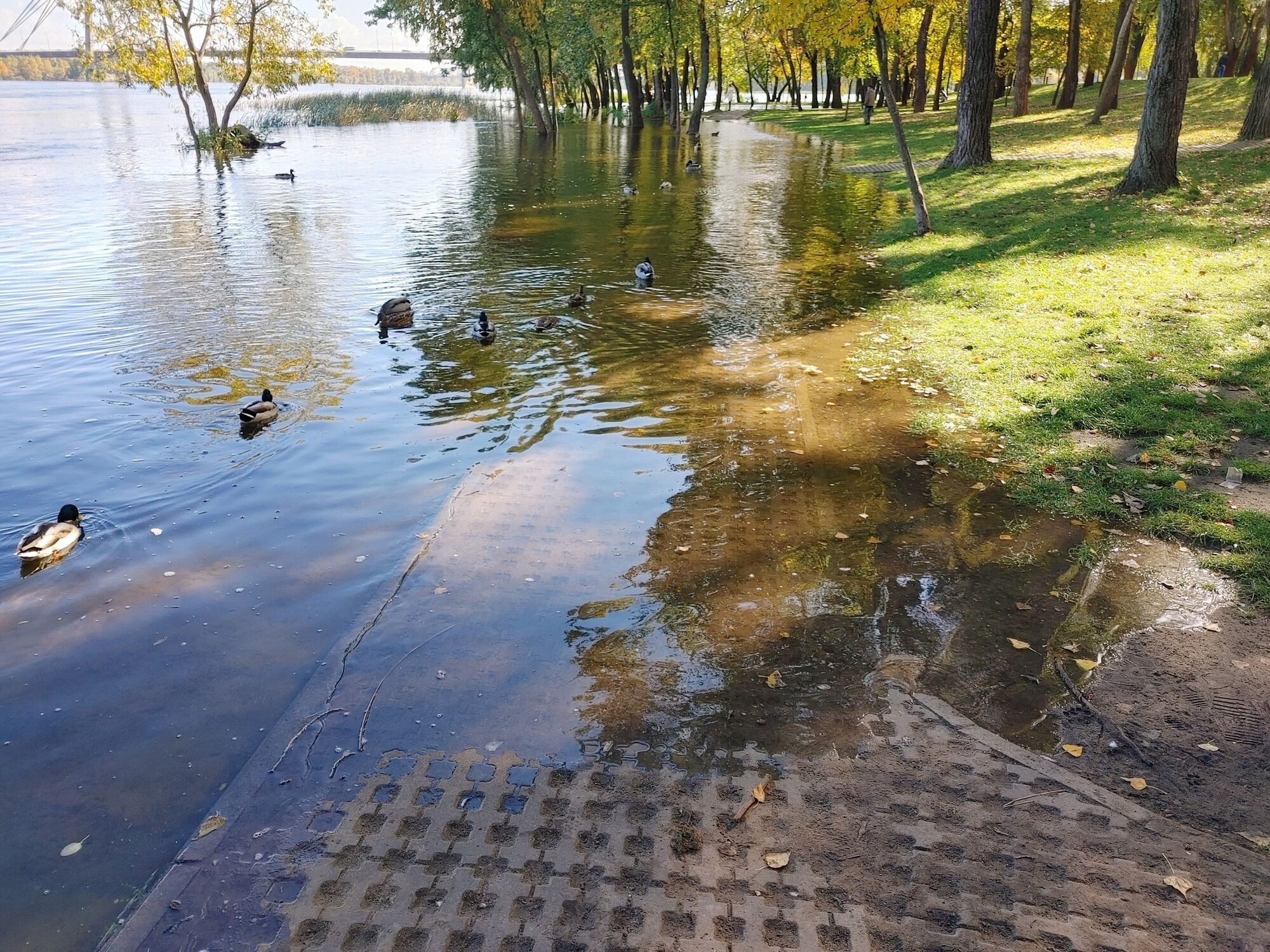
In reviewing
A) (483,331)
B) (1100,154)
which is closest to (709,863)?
(483,331)

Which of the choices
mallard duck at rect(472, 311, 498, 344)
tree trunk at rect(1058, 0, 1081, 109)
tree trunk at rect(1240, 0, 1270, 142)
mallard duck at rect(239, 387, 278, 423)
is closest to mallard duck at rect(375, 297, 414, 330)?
mallard duck at rect(472, 311, 498, 344)

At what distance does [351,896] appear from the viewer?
3.80 m

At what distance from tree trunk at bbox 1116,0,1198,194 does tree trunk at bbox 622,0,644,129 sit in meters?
34.3

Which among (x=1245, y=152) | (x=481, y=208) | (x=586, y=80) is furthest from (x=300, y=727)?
(x=586, y=80)

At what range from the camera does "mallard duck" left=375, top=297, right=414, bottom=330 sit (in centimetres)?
1313

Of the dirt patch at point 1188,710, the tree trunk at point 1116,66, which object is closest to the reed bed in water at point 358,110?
the tree trunk at point 1116,66

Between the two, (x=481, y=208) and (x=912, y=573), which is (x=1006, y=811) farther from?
(x=481, y=208)

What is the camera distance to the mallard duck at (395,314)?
13133 mm

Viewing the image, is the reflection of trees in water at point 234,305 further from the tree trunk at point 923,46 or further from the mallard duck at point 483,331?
the tree trunk at point 923,46

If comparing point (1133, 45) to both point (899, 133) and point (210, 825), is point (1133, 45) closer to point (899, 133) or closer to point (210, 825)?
point (899, 133)

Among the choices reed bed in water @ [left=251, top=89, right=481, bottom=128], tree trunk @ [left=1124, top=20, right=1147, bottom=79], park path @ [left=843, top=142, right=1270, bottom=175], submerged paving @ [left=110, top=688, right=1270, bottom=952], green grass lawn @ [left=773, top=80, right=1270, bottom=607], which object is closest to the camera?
submerged paving @ [left=110, top=688, right=1270, bottom=952]

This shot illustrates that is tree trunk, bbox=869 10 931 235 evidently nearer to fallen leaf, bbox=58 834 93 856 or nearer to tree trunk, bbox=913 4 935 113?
fallen leaf, bbox=58 834 93 856

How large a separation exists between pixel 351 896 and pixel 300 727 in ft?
4.78

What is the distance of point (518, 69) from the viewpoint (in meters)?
46.6
